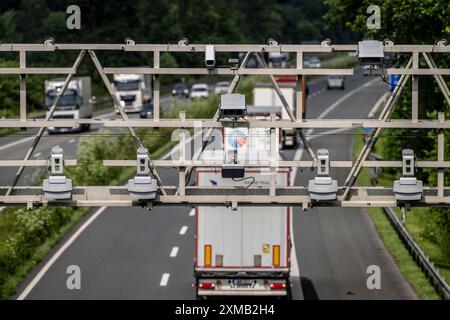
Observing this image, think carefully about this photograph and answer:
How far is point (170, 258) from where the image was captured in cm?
4538

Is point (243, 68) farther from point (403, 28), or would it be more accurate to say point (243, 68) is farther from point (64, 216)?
point (403, 28)

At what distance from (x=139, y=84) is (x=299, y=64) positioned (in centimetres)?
8264

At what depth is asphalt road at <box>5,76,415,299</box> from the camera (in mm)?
39438

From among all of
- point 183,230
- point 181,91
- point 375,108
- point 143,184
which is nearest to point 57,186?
point 143,184

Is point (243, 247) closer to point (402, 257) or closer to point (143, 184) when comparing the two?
point (143, 184)

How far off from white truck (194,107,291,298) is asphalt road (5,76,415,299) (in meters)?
3.68

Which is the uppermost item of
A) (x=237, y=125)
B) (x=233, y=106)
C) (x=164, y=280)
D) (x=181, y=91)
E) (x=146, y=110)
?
(x=181, y=91)

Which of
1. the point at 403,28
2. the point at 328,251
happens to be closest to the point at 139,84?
the point at 403,28

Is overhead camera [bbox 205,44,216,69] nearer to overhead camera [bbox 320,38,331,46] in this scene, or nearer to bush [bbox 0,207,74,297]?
overhead camera [bbox 320,38,331,46]

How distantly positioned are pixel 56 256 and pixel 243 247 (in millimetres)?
12577

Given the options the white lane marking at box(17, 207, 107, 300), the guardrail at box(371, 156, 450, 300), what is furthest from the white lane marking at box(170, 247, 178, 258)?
the guardrail at box(371, 156, 450, 300)

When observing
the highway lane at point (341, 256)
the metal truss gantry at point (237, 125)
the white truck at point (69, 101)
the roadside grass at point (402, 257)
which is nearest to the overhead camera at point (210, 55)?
the metal truss gantry at point (237, 125)

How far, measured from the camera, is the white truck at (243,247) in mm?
34625

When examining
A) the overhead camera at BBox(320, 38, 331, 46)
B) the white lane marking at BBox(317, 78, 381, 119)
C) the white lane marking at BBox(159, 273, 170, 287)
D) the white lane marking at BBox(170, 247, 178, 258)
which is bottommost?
the white lane marking at BBox(159, 273, 170, 287)
